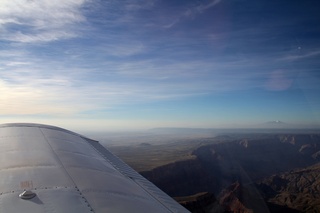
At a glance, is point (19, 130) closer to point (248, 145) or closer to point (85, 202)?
point (85, 202)

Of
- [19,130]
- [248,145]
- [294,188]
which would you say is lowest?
[294,188]

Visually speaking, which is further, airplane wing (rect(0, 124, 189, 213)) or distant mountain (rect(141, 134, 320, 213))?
distant mountain (rect(141, 134, 320, 213))

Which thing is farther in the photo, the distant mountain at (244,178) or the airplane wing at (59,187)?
the distant mountain at (244,178)

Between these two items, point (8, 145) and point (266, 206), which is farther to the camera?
point (266, 206)

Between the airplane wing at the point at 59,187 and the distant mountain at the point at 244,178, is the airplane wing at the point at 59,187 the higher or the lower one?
the higher one

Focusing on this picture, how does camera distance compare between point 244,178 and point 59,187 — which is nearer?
point 59,187

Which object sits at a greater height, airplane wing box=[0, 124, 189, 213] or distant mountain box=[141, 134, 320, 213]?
→ airplane wing box=[0, 124, 189, 213]

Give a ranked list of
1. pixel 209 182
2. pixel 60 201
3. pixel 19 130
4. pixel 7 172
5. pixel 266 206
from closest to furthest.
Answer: pixel 60 201 < pixel 7 172 < pixel 19 130 < pixel 266 206 < pixel 209 182

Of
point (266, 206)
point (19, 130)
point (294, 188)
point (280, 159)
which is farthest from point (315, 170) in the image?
point (19, 130)

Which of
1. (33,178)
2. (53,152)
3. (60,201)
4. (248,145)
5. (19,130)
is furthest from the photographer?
(248,145)

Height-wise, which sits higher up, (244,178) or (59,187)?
(59,187)

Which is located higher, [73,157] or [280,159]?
[73,157]
